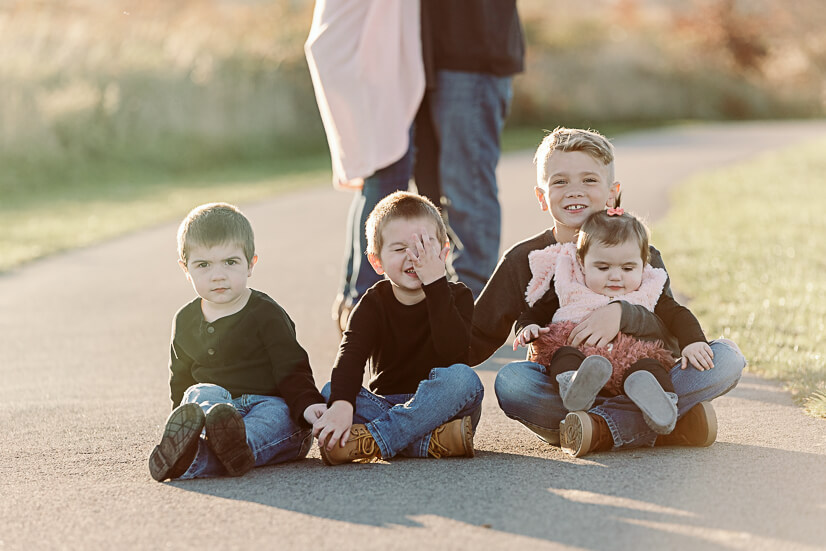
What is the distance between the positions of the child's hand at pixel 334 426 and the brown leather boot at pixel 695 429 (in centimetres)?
95

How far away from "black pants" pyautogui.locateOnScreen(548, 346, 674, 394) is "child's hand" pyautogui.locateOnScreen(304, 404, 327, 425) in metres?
0.72

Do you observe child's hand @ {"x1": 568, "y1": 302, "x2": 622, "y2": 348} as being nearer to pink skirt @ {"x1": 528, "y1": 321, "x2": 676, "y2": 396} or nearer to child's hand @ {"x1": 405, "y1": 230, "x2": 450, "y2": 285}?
pink skirt @ {"x1": 528, "y1": 321, "x2": 676, "y2": 396}

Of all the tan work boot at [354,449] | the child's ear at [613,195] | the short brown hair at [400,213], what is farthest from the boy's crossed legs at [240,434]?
the child's ear at [613,195]

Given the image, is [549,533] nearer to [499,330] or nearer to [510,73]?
[499,330]

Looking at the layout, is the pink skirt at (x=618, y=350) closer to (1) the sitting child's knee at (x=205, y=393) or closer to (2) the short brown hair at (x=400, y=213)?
(2) the short brown hair at (x=400, y=213)

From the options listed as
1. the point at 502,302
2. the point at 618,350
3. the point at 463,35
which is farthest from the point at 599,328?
the point at 463,35

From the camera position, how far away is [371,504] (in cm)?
306

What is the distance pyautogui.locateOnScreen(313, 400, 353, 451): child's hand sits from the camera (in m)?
3.50

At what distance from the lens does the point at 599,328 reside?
3.68 m

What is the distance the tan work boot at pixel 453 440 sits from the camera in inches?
140

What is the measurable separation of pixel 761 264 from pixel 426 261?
15.2 feet

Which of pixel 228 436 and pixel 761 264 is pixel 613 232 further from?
pixel 761 264

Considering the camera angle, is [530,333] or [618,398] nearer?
[618,398]

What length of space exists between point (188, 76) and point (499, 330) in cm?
1494
